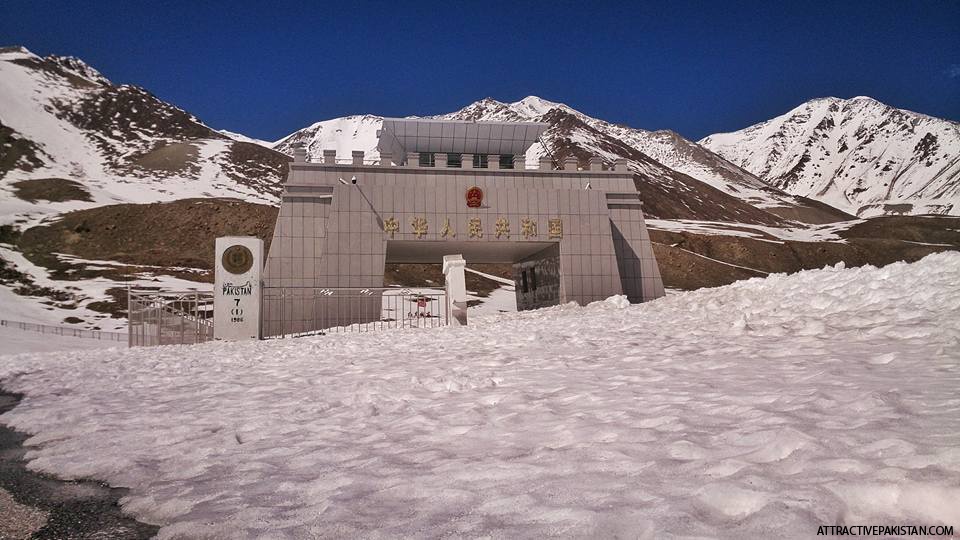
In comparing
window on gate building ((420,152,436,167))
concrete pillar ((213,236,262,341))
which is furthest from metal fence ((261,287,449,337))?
window on gate building ((420,152,436,167))

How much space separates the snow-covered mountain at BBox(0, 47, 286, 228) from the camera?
12319 centimetres

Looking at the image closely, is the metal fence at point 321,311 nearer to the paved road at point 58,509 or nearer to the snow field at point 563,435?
the snow field at point 563,435

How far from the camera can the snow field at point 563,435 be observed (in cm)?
334

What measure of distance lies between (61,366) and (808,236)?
149m

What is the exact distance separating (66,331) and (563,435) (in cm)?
4909

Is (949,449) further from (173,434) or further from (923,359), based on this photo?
(173,434)

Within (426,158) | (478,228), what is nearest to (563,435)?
(478,228)

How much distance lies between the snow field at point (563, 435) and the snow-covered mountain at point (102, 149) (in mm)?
109719

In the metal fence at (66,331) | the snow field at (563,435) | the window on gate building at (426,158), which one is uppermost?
the window on gate building at (426,158)

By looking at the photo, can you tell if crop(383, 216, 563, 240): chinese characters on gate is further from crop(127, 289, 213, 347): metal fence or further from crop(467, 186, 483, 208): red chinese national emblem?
crop(127, 289, 213, 347): metal fence

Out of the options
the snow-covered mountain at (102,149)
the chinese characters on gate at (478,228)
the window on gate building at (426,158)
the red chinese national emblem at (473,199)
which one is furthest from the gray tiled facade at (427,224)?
the snow-covered mountain at (102,149)

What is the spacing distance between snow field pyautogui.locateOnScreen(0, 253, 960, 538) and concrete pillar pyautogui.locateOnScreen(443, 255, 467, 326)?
11864 mm

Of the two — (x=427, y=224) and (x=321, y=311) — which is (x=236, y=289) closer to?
(x=321, y=311)

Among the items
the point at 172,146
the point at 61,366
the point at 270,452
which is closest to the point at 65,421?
the point at 270,452
